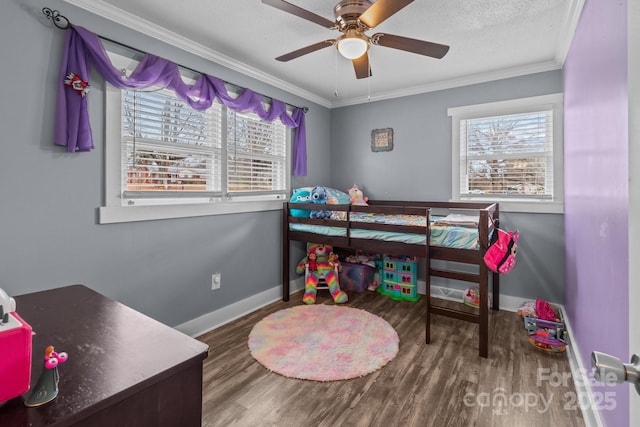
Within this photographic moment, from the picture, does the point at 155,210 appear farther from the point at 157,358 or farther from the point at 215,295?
the point at 157,358

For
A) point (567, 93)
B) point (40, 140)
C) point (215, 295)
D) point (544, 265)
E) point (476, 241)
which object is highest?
point (567, 93)

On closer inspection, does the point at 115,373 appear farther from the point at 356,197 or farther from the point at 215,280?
the point at 356,197

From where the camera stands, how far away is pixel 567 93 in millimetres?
2568

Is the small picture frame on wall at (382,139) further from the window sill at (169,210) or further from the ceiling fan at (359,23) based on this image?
the ceiling fan at (359,23)

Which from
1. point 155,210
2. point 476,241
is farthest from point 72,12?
point 476,241

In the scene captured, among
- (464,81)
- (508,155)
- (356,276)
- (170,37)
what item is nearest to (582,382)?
(508,155)

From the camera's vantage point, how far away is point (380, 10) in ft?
5.36

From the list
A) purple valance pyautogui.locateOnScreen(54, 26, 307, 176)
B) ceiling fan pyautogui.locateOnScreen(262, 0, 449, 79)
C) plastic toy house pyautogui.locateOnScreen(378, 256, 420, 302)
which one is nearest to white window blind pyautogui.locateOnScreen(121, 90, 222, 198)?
purple valance pyautogui.locateOnScreen(54, 26, 307, 176)

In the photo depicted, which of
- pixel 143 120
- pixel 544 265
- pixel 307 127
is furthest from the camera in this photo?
pixel 307 127

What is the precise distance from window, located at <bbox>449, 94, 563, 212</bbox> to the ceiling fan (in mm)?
1540

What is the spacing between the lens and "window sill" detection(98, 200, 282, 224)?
6.86 ft

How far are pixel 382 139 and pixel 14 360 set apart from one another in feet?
11.8

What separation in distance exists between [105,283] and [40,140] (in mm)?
907

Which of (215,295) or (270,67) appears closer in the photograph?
(215,295)
